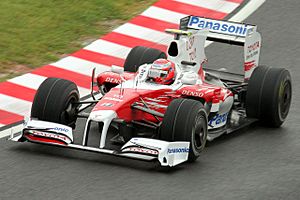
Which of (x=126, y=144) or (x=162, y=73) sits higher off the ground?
(x=162, y=73)

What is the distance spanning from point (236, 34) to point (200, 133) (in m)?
2.46

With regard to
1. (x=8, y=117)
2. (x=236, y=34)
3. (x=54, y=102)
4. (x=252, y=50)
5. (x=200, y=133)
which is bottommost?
(x=8, y=117)

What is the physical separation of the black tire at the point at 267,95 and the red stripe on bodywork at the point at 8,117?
292 centimetres

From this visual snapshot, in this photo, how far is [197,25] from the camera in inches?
514

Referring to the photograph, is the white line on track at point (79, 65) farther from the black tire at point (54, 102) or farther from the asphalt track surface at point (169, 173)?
the asphalt track surface at point (169, 173)

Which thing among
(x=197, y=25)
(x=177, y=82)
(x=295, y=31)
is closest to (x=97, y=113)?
(x=177, y=82)

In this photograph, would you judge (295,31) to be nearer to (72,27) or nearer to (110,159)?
(72,27)

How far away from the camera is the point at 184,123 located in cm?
1052

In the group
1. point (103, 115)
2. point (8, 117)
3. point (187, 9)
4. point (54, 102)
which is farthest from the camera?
point (187, 9)

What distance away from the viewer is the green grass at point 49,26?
48.1ft

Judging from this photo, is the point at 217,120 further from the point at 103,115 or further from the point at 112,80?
the point at 103,115

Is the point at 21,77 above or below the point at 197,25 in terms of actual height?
below

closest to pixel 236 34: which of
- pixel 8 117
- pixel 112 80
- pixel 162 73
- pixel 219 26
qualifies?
pixel 219 26

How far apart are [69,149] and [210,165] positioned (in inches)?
64.5
